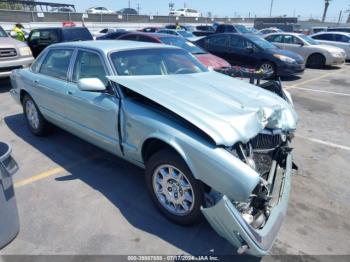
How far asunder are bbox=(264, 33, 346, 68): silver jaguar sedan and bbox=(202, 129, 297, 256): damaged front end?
1239cm

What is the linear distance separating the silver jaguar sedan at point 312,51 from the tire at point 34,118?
12.4 metres

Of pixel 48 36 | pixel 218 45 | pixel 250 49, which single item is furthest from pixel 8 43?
pixel 250 49

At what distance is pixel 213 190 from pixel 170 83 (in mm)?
1405

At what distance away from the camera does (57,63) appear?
14.8 feet

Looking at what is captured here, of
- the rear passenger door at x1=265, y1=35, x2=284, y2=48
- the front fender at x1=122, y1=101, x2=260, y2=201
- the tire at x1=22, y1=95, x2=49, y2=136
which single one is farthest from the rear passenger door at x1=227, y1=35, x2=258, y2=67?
the front fender at x1=122, y1=101, x2=260, y2=201

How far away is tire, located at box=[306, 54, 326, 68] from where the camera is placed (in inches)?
541

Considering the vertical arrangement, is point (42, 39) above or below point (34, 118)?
above

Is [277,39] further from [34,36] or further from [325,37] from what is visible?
[34,36]

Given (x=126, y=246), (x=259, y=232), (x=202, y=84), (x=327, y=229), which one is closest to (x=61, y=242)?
(x=126, y=246)

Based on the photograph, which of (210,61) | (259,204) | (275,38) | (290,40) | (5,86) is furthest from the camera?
(275,38)

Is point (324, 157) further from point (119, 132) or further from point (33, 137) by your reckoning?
point (33, 137)

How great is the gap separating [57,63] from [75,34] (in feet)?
23.9

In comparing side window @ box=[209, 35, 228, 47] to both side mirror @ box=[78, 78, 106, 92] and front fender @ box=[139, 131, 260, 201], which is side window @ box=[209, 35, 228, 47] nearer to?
side mirror @ box=[78, 78, 106, 92]

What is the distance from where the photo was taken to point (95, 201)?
11.3 ft
